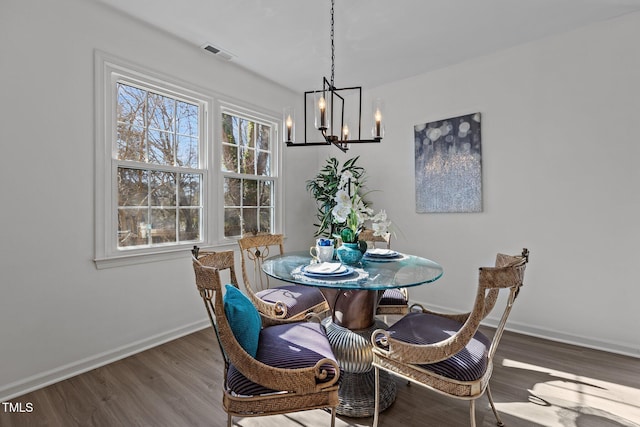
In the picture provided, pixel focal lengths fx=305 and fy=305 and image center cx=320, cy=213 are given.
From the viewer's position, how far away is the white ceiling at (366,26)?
238cm

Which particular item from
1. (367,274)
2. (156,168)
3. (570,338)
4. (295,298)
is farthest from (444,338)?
(156,168)

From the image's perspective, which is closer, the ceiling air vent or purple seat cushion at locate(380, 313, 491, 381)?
purple seat cushion at locate(380, 313, 491, 381)

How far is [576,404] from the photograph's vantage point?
6.15ft

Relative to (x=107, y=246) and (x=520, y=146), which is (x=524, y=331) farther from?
(x=107, y=246)

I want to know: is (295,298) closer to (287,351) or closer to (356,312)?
(356,312)

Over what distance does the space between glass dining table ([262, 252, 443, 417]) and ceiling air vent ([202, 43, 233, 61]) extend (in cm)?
223

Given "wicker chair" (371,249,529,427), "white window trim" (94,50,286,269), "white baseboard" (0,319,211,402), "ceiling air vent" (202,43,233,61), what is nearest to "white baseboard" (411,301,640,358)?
"wicker chair" (371,249,529,427)

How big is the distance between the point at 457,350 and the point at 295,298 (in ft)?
4.00

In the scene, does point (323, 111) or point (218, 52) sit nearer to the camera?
point (323, 111)

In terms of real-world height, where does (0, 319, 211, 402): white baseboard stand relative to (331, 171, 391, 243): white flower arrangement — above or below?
below

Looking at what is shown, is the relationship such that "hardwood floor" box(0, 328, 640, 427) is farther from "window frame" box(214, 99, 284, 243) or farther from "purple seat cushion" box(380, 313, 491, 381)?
"window frame" box(214, 99, 284, 243)

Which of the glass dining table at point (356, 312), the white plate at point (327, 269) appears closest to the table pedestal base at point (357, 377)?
the glass dining table at point (356, 312)

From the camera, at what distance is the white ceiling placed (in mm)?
2385

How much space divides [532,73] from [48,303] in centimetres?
448
